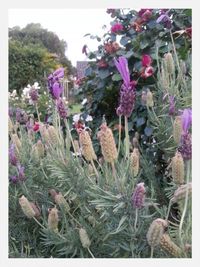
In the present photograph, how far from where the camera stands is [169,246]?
2.84ft

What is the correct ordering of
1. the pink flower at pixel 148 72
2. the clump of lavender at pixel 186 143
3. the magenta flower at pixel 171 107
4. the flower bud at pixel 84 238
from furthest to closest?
the pink flower at pixel 148 72
the magenta flower at pixel 171 107
the flower bud at pixel 84 238
the clump of lavender at pixel 186 143

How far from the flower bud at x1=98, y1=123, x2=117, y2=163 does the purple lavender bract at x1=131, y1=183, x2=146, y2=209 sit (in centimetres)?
9

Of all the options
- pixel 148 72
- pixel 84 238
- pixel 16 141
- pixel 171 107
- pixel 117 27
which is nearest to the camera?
pixel 84 238

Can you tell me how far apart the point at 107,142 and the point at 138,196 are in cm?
13

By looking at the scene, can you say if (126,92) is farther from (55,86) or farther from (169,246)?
(169,246)

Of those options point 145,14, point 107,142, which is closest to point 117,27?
point 145,14

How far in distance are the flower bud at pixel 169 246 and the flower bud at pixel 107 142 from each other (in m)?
0.20

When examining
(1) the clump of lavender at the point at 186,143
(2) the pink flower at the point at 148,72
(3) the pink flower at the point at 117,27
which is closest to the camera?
(1) the clump of lavender at the point at 186,143

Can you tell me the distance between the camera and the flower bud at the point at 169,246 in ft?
2.84

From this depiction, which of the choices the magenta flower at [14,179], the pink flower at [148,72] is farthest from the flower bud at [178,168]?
the pink flower at [148,72]

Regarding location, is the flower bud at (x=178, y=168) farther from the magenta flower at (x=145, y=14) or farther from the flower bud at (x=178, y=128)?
the magenta flower at (x=145, y=14)

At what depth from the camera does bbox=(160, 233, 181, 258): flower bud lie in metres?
0.86

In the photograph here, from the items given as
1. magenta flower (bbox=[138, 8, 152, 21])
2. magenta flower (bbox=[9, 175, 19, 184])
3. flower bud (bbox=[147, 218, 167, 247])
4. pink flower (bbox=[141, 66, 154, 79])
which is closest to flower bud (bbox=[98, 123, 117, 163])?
flower bud (bbox=[147, 218, 167, 247])

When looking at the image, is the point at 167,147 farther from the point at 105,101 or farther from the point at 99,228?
the point at 105,101
